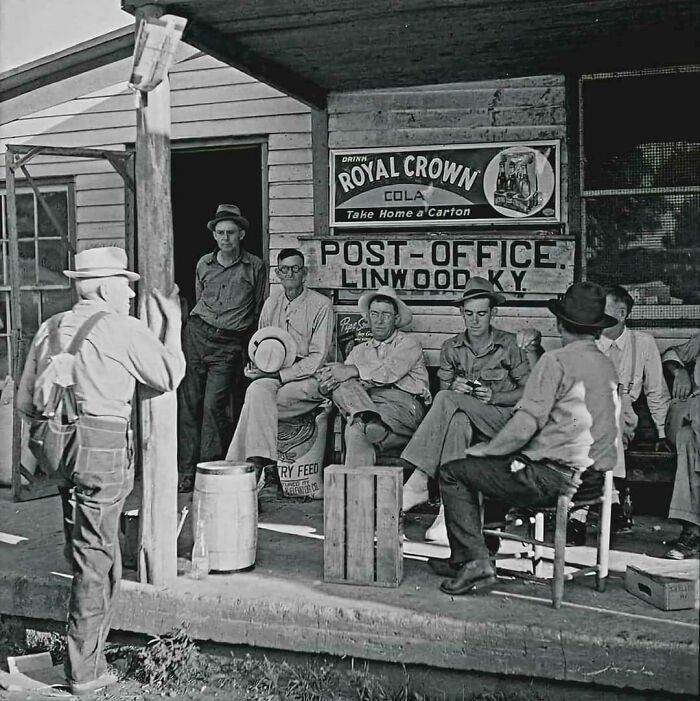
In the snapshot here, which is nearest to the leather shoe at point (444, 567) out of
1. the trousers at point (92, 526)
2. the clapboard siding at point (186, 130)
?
the trousers at point (92, 526)

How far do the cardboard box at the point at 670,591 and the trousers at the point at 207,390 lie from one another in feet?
12.4

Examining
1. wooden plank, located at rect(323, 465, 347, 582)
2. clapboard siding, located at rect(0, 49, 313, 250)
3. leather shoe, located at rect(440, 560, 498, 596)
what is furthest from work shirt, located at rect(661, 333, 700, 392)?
clapboard siding, located at rect(0, 49, 313, 250)

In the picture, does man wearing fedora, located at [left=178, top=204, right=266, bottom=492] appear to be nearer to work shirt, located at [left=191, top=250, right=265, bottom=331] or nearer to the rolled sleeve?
work shirt, located at [left=191, top=250, right=265, bottom=331]

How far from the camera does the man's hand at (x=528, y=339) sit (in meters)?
6.25

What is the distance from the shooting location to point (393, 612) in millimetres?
4316

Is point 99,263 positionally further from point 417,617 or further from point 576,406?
point 576,406

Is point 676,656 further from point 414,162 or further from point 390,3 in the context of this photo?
point 414,162

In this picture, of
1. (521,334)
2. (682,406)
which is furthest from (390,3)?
(682,406)

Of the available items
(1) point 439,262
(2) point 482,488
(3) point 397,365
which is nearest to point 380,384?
(3) point 397,365

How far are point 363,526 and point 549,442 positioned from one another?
3.46 feet

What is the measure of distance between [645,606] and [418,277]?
3.34m

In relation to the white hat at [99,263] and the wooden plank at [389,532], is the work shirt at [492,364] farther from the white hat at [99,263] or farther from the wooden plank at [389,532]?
the white hat at [99,263]

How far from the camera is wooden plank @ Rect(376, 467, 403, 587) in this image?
15.4 feet

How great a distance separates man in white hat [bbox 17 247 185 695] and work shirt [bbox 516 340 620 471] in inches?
73.4
